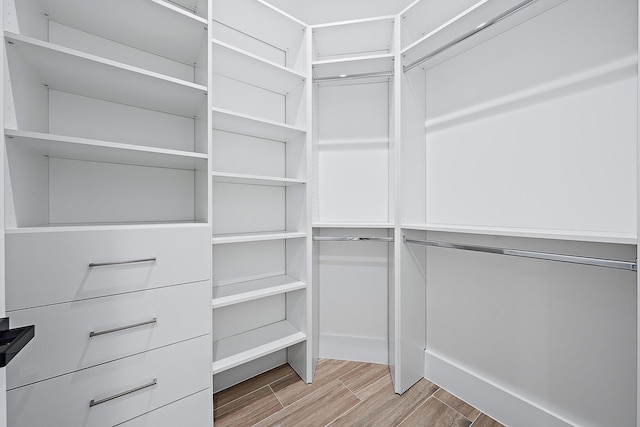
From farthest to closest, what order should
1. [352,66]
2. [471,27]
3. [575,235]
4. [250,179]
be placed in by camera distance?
1. [352,66]
2. [250,179]
3. [471,27]
4. [575,235]

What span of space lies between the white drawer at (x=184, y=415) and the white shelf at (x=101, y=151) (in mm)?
1115

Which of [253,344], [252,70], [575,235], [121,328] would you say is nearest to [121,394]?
[121,328]

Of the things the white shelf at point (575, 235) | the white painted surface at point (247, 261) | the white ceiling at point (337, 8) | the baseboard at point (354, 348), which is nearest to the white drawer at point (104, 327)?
the white painted surface at point (247, 261)

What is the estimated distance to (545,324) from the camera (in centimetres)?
131

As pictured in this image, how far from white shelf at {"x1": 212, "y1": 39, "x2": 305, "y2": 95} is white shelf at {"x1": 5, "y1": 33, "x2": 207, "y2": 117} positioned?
1.02 feet

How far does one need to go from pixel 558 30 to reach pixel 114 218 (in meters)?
2.33

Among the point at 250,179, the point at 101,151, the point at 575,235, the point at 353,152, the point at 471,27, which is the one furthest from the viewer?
the point at 353,152

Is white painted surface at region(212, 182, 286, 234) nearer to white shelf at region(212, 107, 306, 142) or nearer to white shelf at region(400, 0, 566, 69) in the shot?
white shelf at region(212, 107, 306, 142)

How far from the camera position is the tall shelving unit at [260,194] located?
1.59 metres

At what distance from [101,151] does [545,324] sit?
7.29 ft

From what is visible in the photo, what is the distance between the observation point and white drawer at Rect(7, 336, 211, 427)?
912 millimetres

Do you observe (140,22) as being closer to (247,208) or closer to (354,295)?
(247,208)

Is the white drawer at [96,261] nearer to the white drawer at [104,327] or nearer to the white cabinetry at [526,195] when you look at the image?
the white drawer at [104,327]

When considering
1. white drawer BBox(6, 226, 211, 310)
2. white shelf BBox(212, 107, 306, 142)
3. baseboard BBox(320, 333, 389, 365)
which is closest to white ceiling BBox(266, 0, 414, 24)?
white shelf BBox(212, 107, 306, 142)
